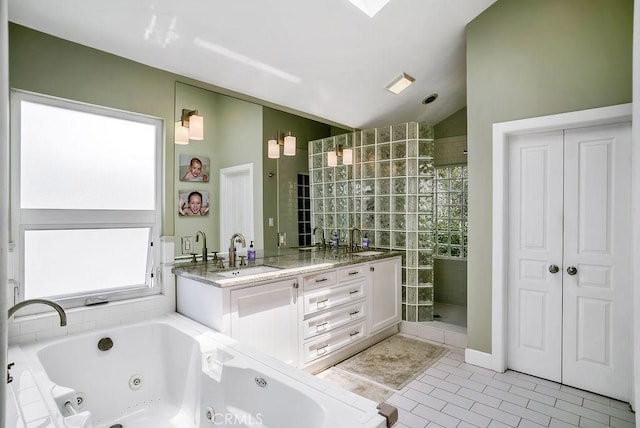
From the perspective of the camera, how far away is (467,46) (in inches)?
118

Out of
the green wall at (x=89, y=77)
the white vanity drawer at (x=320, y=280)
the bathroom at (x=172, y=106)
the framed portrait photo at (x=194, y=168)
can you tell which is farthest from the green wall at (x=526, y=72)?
the green wall at (x=89, y=77)

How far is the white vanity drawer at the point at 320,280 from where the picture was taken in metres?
2.74

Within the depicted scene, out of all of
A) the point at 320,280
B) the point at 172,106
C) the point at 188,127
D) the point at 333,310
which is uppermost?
the point at 172,106

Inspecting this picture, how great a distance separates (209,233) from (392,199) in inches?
80.5

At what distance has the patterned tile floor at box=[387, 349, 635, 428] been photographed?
2189 millimetres

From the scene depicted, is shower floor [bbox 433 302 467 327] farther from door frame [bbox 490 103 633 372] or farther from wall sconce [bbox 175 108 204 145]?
wall sconce [bbox 175 108 204 145]

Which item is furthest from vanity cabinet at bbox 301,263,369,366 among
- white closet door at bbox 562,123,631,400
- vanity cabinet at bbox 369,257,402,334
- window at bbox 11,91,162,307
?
white closet door at bbox 562,123,631,400

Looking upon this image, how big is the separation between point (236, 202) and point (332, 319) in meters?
1.32

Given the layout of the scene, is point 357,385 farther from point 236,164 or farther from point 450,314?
point 236,164

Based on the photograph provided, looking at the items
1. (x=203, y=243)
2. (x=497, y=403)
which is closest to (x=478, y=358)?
(x=497, y=403)

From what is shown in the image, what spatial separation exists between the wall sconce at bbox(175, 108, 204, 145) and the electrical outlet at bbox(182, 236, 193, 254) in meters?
0.75

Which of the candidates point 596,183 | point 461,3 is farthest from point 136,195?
point 596,183

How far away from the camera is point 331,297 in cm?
295

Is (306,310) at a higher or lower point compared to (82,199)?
lower
